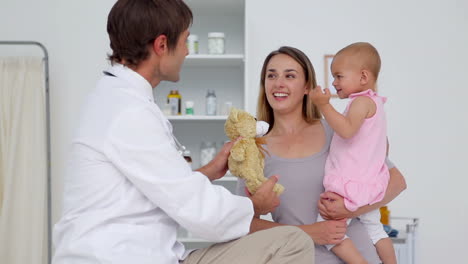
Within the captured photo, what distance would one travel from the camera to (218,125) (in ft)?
12.3

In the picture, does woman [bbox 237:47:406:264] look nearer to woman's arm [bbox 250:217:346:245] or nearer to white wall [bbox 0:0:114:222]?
woman's arm [bbox 250:217:346:245]

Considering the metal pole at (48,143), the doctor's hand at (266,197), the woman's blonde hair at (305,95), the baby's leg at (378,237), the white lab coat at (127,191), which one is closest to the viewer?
the white lab coat at (127,191)

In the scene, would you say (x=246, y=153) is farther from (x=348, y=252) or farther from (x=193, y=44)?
(x=193, y=44)

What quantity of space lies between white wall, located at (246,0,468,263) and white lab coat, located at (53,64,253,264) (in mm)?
2377

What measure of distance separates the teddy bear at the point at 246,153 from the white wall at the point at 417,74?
6.41 ft

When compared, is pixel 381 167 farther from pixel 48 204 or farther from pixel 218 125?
pixel 48 204

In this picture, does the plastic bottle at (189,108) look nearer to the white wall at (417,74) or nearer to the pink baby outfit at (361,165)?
the white wall at (417,74)

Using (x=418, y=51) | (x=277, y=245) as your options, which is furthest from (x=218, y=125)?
(x=277, y=245)

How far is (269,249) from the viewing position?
139 cm

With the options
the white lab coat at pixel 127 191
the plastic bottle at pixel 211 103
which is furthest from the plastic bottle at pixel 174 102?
the white lab coat at pixel 127 191

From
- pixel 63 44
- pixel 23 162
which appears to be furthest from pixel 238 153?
pixel 63 44

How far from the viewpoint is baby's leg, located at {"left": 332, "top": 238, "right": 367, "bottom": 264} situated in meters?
1.77

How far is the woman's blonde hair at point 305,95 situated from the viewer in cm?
204

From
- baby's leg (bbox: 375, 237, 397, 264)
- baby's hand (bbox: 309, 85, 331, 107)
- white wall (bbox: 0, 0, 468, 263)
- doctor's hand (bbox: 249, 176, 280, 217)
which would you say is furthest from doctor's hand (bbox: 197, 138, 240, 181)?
white wall (bbox: 0, 0, 468, 263)
